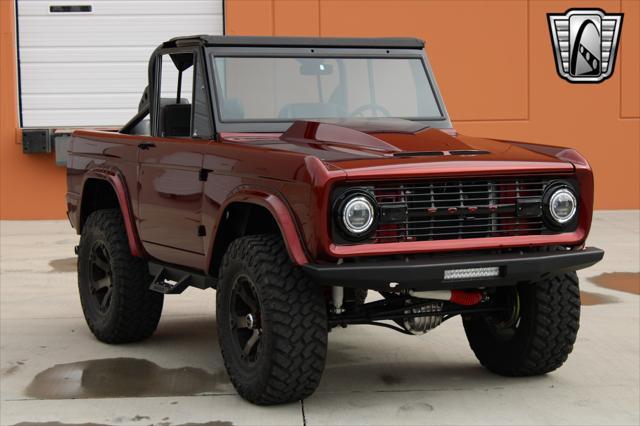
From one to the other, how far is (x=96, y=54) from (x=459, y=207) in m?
11.0

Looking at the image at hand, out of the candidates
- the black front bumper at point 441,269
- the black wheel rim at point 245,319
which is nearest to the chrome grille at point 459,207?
the black front bumper at point 441,269

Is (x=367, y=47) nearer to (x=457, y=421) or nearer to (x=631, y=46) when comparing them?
(x=457, y=421)

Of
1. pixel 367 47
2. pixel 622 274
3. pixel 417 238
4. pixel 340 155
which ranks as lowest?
pixel 622 274

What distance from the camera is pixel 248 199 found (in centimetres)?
593

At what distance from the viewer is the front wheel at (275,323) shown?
5680 mm

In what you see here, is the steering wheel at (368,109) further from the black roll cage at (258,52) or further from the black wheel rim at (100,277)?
the black wheel rim at (100,277)

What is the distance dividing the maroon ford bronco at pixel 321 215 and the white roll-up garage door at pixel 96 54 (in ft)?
26.9

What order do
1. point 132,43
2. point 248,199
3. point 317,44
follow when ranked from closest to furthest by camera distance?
point 248,199
point 317,44
point 132,43

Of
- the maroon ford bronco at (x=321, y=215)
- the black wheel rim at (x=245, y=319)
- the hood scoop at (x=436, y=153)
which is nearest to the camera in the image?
the maroon ford bronco at (x=321, y=215)

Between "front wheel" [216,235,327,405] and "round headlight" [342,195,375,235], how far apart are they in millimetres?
408

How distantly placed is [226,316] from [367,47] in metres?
2.05

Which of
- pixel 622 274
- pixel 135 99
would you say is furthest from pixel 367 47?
pixel 135 99

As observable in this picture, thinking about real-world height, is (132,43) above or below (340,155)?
above

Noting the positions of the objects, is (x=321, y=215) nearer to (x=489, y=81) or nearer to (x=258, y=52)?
(x=258, y=52)
